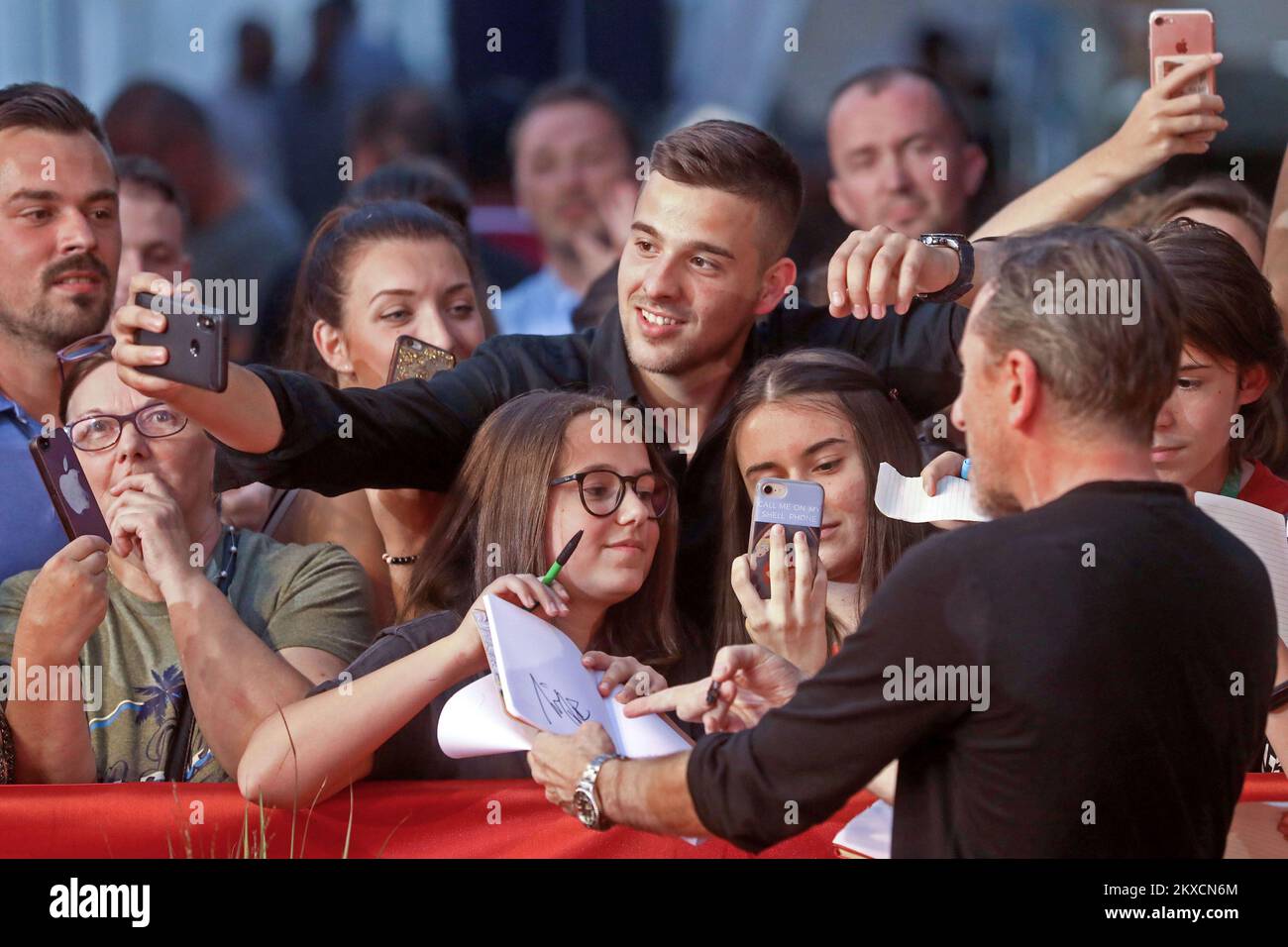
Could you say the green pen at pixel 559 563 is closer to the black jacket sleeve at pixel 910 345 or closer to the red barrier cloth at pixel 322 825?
the red barrier cloth at pixel 322 825

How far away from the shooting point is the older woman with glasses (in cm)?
322

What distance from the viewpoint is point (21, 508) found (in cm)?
377

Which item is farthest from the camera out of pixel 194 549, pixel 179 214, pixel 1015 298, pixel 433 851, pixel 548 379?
pixel 179 214

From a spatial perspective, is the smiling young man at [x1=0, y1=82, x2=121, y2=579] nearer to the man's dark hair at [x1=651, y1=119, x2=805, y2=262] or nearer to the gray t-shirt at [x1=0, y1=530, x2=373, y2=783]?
the gray t-shirt at [x1=0, y1=530, x2=373, y2=783]

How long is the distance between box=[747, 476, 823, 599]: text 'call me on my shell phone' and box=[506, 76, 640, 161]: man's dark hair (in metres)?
2.11

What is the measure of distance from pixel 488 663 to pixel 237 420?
0.71 meters

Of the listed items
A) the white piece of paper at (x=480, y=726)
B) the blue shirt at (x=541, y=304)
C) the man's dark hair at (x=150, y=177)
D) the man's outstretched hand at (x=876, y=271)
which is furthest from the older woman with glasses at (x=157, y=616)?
the blue shirt at (x=541, y=304)

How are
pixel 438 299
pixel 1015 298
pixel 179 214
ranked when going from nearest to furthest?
1. pixel 1015 298
2. pixel 438 299
3. pixel 179 214

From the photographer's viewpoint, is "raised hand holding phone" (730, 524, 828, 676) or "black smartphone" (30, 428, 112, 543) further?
"black smartphone" (30, 428, 112, 543)

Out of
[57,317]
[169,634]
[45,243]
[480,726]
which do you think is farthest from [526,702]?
[45,243]

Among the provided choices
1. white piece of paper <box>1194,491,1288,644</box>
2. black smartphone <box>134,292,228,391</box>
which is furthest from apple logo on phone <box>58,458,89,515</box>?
white piece of paper <box>1194,491,1288,644</box>

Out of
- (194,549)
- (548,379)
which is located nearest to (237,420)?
(194,549)

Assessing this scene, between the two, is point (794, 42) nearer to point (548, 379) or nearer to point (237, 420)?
point (548, 379)
